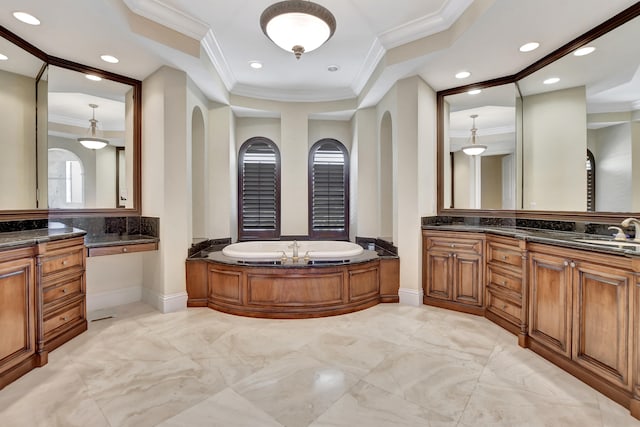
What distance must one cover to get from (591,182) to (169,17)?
407 cm

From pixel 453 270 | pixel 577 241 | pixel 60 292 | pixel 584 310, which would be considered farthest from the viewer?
pixel 453 270

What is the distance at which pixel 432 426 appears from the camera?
1678mm

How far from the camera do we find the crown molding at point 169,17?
2629mm

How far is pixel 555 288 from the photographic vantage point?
2.36 metres

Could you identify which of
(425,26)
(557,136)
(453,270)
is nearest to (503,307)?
(453,270)

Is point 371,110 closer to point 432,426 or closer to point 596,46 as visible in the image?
point 596,46

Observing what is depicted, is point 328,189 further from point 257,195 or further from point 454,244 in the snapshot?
point 454,244

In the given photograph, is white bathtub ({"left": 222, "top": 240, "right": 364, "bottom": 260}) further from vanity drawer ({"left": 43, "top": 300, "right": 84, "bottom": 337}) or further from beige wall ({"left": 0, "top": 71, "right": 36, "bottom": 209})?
beige wall ({"left": 0, "top": 71, "right": 36, "bottom": 209})

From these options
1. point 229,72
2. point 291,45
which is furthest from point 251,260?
point 229,72

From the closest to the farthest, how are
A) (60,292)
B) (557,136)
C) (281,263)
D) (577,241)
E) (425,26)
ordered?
(577,241), (60,292), (425,26), (557,136), (281,263)

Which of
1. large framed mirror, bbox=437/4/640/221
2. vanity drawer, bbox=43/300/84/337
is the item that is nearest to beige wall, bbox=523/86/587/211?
large framed mirror, bbox=437/4/640/221

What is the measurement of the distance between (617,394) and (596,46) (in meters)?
2.68

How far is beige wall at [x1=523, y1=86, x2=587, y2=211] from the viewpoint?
289 cm

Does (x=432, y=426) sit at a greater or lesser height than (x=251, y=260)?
lesser
